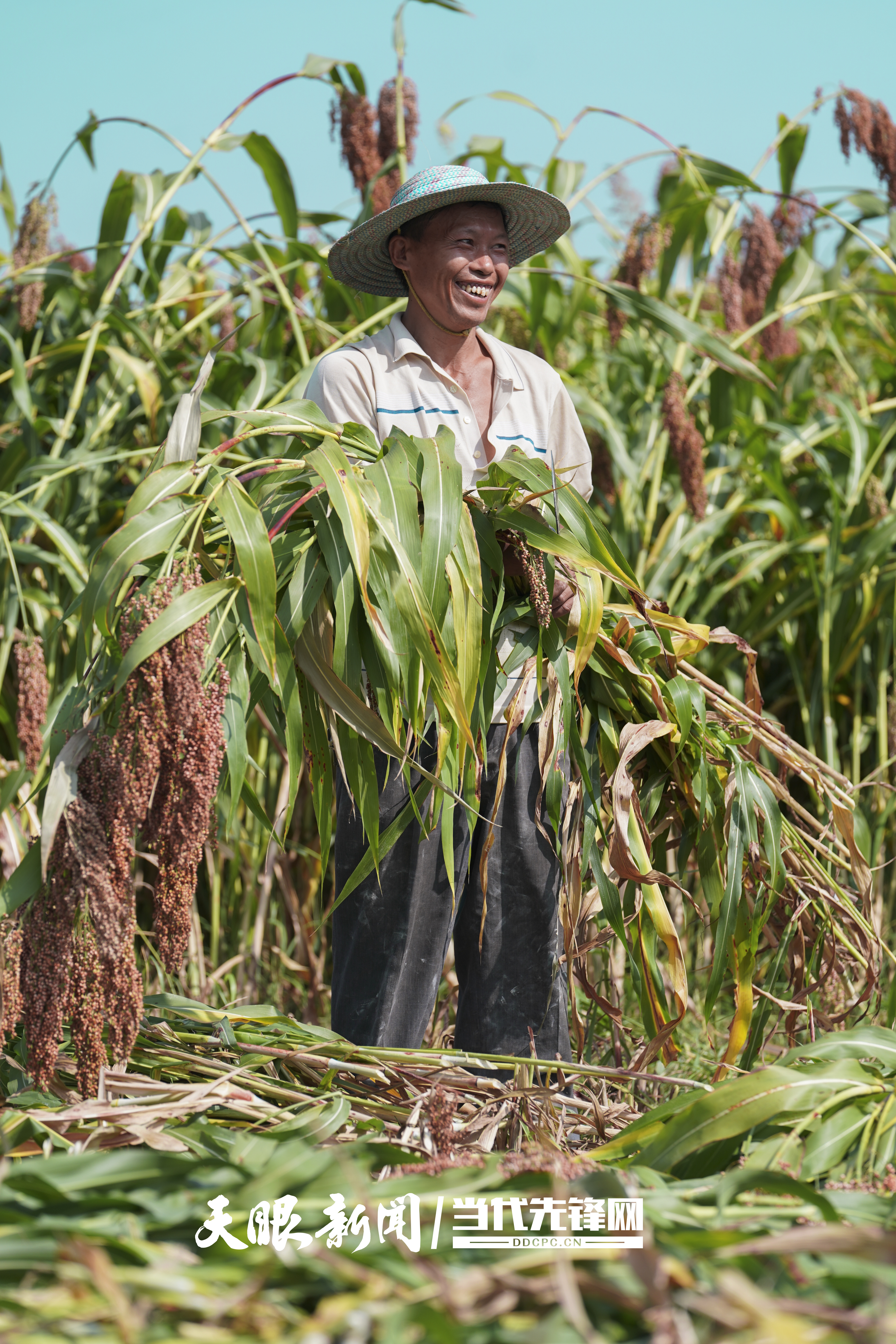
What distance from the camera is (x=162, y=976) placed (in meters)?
2.30

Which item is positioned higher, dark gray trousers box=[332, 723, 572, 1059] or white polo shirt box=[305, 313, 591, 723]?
white polo shirt box=[305, 313, 591, 723]

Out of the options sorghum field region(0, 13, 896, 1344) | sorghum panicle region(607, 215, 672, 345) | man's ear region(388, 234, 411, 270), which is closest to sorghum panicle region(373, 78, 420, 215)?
sorghum field region(0, 13, 896, 1344)

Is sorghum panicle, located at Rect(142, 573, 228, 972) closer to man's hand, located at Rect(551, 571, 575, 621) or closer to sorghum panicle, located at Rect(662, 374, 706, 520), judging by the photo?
man's hand, located at Rect(551, 571, 575, 621)

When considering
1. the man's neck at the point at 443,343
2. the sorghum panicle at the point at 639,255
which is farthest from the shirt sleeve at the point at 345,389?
the sorghum panicle at the point at 639,255

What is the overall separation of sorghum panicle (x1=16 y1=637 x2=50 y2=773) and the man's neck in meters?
1.09

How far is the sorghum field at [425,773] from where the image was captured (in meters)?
0.79

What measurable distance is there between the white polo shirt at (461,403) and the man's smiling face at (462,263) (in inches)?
3.3

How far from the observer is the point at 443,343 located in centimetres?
196

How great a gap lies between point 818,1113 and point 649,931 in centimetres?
63

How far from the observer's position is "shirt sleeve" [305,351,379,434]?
1840mm

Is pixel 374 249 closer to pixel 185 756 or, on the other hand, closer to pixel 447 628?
pixel 447 628

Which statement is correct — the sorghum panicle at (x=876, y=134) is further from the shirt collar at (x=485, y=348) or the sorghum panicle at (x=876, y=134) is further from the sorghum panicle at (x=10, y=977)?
the sorghum panicle at (x=10, y=977)

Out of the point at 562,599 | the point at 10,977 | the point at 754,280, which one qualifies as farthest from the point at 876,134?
the point at 10,977

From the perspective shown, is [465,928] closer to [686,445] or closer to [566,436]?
[566,436]
